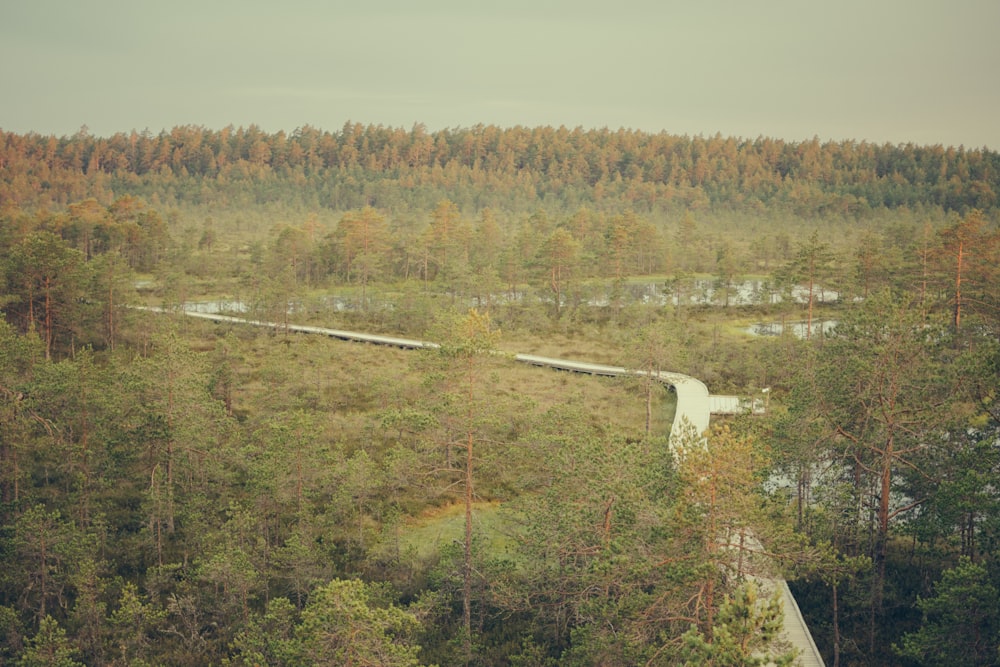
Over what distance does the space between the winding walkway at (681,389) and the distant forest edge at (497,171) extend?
6450 centimetres

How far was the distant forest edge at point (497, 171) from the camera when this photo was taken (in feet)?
407

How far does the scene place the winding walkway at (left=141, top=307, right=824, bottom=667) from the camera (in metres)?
17.9

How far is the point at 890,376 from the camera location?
19.8 metres

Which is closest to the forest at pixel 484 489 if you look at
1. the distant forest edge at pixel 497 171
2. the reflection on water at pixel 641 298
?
the reflection on water at pixel 641 298

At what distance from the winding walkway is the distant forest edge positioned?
6450 cm

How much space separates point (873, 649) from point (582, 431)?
9.26 metres

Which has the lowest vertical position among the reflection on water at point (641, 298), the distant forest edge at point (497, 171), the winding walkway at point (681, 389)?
the winding walkway at point (681, 389)

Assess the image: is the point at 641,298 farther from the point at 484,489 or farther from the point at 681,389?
the point at 484,489

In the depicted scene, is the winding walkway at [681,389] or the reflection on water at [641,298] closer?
the winding walkway at [681,389]

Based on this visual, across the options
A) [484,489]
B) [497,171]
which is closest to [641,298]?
[484,489]

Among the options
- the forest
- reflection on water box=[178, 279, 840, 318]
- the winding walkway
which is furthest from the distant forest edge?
the forest

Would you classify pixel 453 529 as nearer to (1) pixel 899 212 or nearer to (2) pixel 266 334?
(2) pixel 266 334

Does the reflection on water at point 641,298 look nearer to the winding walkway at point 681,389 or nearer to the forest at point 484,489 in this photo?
the winding walkway at point 681,389

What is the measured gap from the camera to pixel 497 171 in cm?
15150
